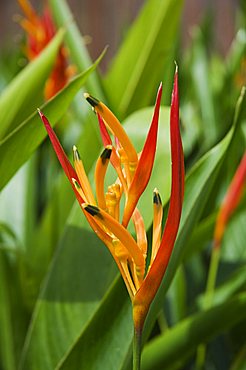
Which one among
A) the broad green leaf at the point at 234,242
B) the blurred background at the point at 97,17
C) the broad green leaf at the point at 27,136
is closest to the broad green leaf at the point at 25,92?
the broad green leaf at the point at 27,136

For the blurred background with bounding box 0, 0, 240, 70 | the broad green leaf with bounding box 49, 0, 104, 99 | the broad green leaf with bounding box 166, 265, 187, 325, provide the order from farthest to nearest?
the blurred background with bounding box 0, 0, 240, 70 → the broad green leaf with bounding box 49, 0, 104, 99 → the broad green leaf with bounding box 166, 265, 187, 325

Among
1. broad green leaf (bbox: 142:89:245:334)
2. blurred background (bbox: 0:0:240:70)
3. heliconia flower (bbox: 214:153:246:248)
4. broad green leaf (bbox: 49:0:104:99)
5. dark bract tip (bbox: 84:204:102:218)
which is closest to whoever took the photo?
dark bract tip (bbox: 84:204:102:218)

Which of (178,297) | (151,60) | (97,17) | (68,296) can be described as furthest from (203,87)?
(97,17)

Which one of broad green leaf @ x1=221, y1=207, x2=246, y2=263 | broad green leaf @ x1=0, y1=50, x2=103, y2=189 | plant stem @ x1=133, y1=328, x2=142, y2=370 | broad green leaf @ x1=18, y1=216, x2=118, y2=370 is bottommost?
broad green leaf @ x1=221, y1=207, x2=246, y2=263

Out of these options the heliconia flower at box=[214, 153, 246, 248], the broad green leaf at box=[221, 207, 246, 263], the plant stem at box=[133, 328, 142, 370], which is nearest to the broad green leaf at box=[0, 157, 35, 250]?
the broad green leaf at box=[221, 207, 246, 263]

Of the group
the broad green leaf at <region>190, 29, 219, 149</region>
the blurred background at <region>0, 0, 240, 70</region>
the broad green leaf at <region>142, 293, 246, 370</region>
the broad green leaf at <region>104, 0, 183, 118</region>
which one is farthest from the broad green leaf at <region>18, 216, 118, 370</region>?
the blurred background at <region>0, 0, 240, 70</region>

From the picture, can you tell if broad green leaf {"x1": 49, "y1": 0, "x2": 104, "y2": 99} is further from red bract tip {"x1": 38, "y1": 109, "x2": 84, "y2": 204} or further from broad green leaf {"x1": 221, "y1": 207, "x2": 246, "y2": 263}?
red bract tip {"x1": 38, "y1": 109, "x2": 84, "y2": 204}

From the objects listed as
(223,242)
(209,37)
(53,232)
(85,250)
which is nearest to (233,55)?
(209,37)

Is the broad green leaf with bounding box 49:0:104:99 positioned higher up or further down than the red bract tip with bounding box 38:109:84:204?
higher up

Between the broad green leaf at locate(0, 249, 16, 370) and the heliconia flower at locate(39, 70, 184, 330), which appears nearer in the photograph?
the heliconia flower at locate(39, 70, 184, 330)
